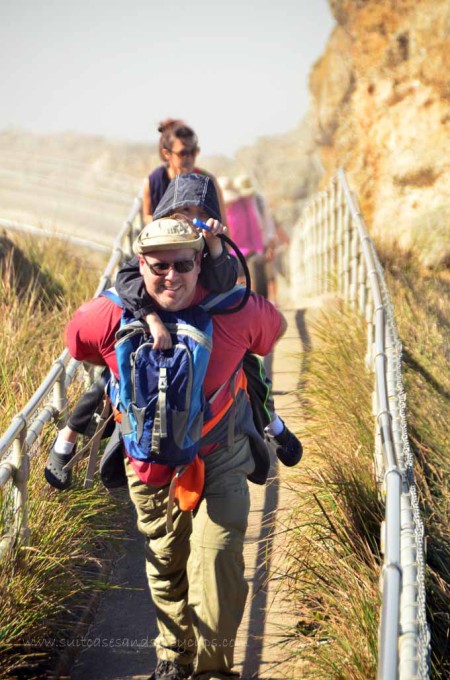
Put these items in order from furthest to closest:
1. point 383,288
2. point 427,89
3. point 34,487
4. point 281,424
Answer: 1. point 427,89
2. point 383,288
3. point 34,487
4. point 281,424

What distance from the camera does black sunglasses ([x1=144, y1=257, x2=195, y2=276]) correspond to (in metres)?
3.80

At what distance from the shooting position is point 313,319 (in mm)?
9828

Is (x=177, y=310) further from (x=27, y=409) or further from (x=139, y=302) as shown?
(x=27, y=409)

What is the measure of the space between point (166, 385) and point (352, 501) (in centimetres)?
160

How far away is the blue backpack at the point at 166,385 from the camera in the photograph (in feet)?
12.1

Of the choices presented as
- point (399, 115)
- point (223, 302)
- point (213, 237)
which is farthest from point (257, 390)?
point (399, 115)

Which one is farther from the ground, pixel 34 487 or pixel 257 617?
pixel 34 487

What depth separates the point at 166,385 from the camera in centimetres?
365

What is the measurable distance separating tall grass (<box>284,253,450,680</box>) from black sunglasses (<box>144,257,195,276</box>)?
139 cm

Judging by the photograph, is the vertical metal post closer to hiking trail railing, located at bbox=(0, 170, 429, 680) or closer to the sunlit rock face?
hiking trail railing, located at bbox=(0, 170, 429, 680)

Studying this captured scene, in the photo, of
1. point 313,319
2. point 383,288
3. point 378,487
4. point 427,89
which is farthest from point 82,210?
point 378,487

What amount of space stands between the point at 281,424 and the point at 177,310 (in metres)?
0.89

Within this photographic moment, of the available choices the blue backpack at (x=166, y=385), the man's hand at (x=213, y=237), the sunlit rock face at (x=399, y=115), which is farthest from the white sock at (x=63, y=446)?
the sunlit rock face at (x=399, y=115)

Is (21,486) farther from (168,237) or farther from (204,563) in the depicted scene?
(168,237)
